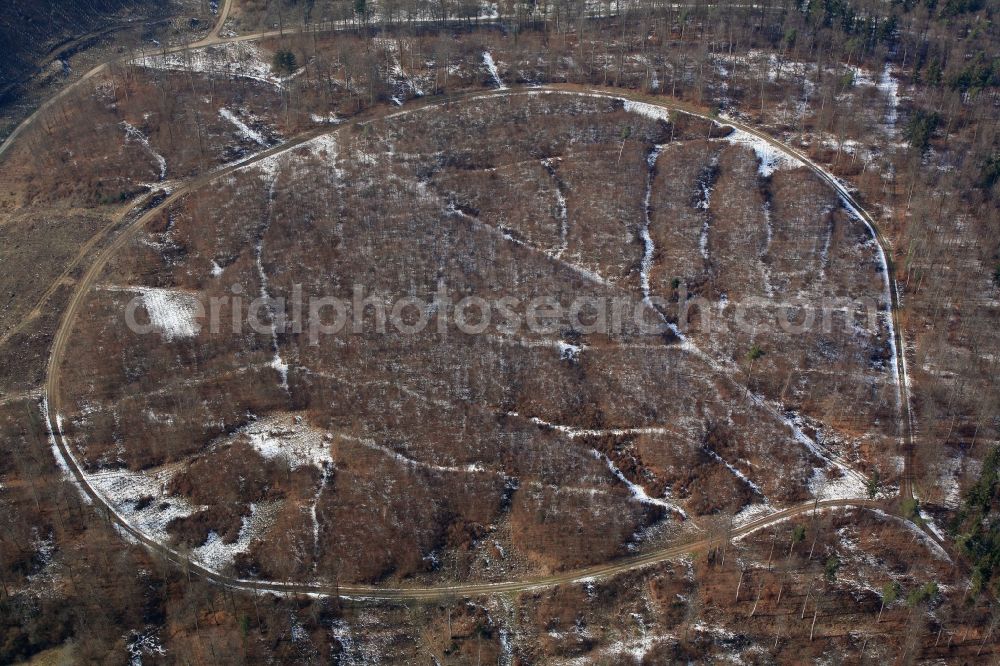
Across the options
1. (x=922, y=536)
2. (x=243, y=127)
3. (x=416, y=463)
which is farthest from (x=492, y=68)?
(x=922, y=536)

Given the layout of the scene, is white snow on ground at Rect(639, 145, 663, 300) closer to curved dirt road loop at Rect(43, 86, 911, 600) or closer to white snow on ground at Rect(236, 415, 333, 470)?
curved dirt road loop at Rect(43, 86, 911, 600)

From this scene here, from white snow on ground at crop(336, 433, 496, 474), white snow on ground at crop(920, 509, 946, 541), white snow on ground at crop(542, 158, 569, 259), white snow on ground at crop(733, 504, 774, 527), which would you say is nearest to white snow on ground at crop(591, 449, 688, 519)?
white snow on ground at crop(733, 504, 774, 527)

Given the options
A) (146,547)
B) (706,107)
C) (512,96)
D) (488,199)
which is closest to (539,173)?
(488,199)

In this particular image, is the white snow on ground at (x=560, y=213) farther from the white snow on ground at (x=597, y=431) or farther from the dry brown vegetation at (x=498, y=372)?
the white snow on ground at (x=597, y=431)

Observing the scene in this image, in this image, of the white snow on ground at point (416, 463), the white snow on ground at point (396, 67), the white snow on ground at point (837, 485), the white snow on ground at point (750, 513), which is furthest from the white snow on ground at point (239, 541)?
the white snow on ground at point (396, 67)

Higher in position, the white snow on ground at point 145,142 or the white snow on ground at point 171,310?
the white snow on ground at point 145,142

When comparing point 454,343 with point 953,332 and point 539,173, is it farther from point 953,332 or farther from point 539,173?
point 953,332
